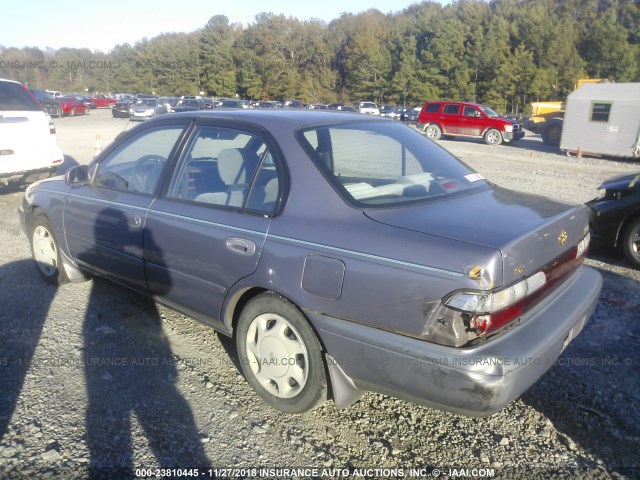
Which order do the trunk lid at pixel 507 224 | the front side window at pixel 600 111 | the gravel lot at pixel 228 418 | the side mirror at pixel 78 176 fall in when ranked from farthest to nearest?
1. the front side window at pixel 600 111
2. the side mirror at pixel 78 176
3. the gravel lot at pixel 228 418
4. the trunk lid at pixel 507 224

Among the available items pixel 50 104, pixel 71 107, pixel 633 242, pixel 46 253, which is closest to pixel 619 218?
pixel 633 242

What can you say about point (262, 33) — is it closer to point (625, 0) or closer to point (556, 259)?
point (625, 0)

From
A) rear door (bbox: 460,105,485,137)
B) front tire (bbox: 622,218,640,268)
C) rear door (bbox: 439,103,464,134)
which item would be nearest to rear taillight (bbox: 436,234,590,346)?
front tire (bbox: 622,218,640,268)

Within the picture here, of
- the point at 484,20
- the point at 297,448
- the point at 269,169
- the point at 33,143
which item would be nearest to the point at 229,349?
the point at 297,448

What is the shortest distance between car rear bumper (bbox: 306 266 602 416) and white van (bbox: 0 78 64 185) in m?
7.27

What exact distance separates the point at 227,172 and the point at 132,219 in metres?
0.81

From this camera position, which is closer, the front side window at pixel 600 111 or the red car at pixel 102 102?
the front side window at pixel 600 111

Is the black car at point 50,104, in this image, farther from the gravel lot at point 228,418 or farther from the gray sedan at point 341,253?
the gray sedan at point 341,253

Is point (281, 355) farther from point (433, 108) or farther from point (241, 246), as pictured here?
point (433, 108)

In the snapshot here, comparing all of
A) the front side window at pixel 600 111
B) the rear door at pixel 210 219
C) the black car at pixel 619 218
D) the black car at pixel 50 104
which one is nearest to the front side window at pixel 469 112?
the front side window at pixel 600 111

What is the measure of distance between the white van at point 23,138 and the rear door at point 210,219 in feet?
19.1

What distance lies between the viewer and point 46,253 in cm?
473

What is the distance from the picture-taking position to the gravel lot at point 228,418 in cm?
256

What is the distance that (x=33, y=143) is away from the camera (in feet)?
27.1
